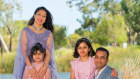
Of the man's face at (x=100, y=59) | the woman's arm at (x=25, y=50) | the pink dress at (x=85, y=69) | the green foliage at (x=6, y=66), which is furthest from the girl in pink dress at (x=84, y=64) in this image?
the green foliage at (x=6, y=66)

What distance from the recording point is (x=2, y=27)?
52.9 ft

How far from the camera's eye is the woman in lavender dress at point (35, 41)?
2810mm

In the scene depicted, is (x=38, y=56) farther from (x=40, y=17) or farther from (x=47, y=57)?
(x=40, y=17)

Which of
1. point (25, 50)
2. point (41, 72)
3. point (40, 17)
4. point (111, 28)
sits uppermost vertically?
point (40, 17)

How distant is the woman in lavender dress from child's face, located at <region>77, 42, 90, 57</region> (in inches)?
16.4

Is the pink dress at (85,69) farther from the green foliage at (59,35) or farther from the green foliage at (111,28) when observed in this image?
the green foliage at (59,35)

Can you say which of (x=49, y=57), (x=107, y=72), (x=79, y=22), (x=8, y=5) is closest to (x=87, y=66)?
(x=107, y=72)

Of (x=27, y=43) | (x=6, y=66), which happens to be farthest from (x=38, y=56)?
(x=6, y=66)

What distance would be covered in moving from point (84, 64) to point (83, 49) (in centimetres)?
19

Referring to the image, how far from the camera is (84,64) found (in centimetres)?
272

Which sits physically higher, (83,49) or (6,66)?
(83,49)

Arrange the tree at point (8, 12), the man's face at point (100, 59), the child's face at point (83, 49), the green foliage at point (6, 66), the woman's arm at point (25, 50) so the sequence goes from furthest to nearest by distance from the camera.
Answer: the tree at point (8, 12) < the green foliage at point (6, 66) < the woman's arm at point (25, 50) < the child's face at point (83, 49) < the man's face at point (100, 59)

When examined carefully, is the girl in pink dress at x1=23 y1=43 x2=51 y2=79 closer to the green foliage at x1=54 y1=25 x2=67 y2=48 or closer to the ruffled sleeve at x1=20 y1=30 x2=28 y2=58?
the ruffled sleeve at x1=20 y1=30 x2=28 y2=58

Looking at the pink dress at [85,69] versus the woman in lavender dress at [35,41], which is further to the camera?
the woman in lavender dress at [35,41]
